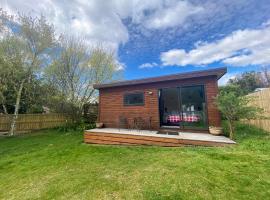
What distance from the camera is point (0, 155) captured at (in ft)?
19.3

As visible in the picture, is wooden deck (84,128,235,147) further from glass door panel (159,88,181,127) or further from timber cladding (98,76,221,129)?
glass door panel (159,88,181,127)

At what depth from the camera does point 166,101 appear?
9258 millimetres

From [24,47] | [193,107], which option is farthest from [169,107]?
[24,47]

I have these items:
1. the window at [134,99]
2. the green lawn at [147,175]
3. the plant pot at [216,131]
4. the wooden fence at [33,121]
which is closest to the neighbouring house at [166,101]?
the window at [134,99]

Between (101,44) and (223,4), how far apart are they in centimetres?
964

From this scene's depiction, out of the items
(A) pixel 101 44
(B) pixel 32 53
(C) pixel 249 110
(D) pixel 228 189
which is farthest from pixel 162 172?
(A) pixel 101 44

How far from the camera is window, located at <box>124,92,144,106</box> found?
808 cm

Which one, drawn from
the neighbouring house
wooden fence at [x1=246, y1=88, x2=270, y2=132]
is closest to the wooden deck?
the neighbouring house

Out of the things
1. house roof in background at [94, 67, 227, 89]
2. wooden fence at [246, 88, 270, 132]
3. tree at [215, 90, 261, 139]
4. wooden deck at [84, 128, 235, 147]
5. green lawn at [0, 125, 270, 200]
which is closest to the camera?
green lawn at [0, 125, 270, 200]

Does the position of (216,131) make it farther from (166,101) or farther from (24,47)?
(24,47)

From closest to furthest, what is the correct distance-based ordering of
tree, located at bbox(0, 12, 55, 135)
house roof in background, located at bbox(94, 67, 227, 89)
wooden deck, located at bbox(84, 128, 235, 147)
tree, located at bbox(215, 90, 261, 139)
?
wooden deck, located at bbox(84, 128, 235, 147) < tree, located at bbox(215, 90, 261, 139) < house roof in background, located at bbox(94, 67, 227, 89) < tree, located at bbox(0, 12, 55, 135)

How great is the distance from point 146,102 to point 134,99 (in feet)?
2.38

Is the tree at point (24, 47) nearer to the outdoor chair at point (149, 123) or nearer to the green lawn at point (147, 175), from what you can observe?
the green lawn at point (147, 175)

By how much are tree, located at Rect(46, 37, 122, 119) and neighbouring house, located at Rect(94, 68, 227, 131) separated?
15.2 feet
